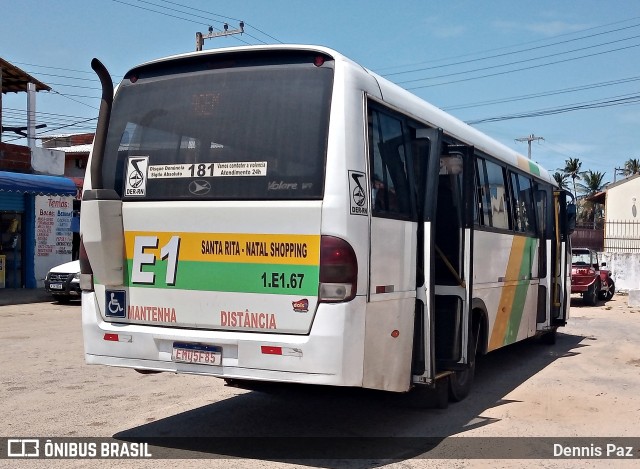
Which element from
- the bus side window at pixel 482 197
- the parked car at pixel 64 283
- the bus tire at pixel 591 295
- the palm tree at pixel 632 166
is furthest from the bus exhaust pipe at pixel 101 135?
the palm tree at pixel 632 166

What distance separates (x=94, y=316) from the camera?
20.9 feet

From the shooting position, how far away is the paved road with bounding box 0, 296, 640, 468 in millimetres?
6418

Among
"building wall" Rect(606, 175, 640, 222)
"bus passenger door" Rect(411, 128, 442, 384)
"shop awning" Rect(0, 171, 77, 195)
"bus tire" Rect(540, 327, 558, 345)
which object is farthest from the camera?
"building wall" Rect(606, 175, 640, 222)

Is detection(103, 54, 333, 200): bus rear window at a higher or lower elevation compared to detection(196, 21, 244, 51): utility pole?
lower

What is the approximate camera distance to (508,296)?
10117 mm

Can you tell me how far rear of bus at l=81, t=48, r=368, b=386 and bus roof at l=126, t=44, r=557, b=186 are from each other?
50 mm

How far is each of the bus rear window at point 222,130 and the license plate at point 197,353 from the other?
119 cm

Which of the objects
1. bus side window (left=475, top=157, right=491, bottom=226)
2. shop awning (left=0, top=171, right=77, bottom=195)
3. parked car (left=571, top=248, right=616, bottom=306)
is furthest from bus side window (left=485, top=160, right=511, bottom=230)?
parked car (left=571, top=248, right=616, bottom=306)

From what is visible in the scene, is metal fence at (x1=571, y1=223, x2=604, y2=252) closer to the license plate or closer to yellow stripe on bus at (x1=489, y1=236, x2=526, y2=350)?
yellow stripe on bus at (x1=489, y1=236, x2=526, y2=350)

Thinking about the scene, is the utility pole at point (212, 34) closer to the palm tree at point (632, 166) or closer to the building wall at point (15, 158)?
the building wall at point (15, 158)

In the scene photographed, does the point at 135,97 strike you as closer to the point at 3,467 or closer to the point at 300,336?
the point at 300,336

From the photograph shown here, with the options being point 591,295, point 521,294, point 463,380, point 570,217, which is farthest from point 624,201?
point 463,380


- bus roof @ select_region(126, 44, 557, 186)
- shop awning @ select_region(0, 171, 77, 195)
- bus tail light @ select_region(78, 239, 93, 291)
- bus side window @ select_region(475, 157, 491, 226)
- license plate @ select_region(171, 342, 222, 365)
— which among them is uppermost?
shop awning @ select_region(0, 171, 77, 195)

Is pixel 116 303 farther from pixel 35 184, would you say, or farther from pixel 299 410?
pixel 35 184
